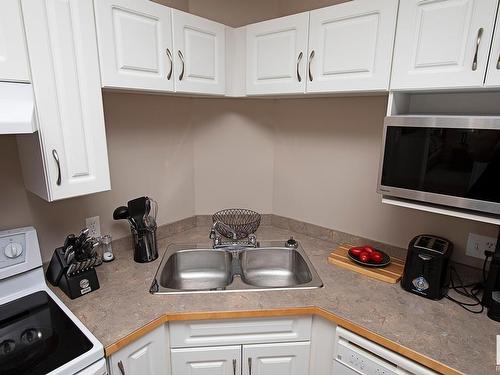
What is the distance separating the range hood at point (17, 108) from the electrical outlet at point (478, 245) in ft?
6.01

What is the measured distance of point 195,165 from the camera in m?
2.06

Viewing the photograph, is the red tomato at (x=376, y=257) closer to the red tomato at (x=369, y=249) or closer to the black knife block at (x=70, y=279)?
the red tomato at (x=369, y=249)

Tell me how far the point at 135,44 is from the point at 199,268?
121 cm

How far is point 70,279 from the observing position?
1.23m

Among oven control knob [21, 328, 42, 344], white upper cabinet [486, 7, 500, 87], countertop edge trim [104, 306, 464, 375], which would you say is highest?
white upper cabinet [486, 7, 500, 87]

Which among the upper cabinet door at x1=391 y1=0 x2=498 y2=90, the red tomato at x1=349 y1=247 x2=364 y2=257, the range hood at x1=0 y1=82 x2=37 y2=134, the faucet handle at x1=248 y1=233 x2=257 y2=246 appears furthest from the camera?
the faucet handle at x1=248 y1=233 x2=257 y2=246

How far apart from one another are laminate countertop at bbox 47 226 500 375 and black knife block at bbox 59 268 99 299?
0.08 feet

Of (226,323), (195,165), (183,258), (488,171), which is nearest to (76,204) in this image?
(183,258)

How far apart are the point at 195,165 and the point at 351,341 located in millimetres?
1398

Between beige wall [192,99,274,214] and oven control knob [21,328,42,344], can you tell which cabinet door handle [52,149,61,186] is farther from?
beige wall [192,99,274,214]

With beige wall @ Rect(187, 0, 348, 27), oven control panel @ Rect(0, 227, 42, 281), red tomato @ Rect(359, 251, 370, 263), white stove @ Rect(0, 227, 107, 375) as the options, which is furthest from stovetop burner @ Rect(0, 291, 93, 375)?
beige wall @ Rect(187, 0, 348, 27)

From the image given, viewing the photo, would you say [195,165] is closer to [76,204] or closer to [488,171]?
[76,204]

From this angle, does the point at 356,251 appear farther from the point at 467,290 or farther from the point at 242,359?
the point at 242,359

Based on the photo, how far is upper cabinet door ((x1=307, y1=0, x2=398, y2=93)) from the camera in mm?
1190
